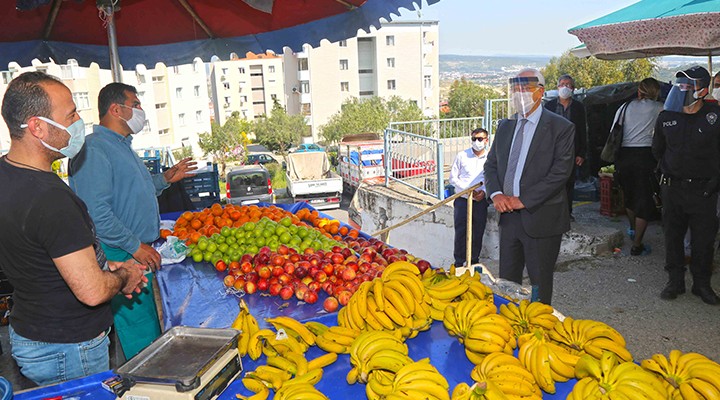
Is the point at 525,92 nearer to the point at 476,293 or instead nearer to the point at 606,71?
the point at 476,293

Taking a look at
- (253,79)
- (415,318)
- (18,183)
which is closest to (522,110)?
(415,318)

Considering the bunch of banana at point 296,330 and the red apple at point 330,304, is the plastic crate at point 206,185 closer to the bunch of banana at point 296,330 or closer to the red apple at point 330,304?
the red apple at point 330,304

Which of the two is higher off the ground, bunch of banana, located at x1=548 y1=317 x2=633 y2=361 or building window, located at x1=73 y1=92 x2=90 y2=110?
building window, located at x1=73 y1=92 x2=90 y2=110

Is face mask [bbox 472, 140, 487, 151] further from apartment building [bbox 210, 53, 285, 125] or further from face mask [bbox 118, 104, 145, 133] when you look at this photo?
apartment building [bbox 210, 53, 285, 125]

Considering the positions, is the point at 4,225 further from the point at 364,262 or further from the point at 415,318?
the point at 364,262

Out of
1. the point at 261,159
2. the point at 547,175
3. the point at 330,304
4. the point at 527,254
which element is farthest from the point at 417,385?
the point at 261,159

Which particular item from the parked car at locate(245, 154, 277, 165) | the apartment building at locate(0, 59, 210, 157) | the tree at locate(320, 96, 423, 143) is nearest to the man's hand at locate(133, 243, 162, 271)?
the apartment building at locate(0, 59, 210, 157)

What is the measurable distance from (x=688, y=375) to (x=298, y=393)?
1.44 m

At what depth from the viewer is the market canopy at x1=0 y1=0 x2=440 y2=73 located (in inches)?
199

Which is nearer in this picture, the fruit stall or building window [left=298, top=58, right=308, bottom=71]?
the fruit stall

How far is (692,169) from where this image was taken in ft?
15.2

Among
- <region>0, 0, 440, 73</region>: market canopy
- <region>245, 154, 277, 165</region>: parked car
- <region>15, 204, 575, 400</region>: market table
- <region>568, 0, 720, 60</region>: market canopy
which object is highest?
<region>0, 0, 440, 73</region>: market canopy

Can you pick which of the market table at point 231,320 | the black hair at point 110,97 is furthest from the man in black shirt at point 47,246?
the black hair at point 110,97

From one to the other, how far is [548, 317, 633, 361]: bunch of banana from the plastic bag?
2.96 metres
